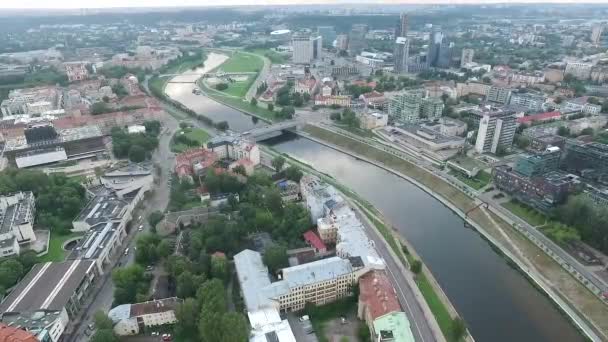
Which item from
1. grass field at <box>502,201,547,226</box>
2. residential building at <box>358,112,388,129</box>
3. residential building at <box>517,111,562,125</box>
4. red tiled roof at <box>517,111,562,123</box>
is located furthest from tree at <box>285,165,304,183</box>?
red tiled roof at <box>517,111,562,123</box>

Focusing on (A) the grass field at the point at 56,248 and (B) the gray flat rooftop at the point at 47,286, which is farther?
(A) the grass field at the point at 56,248

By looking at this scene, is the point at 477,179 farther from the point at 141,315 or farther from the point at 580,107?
the point at 141,315

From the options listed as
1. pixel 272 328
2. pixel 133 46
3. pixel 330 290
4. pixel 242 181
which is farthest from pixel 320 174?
pixel 133 46

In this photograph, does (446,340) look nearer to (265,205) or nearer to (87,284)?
(265,205)

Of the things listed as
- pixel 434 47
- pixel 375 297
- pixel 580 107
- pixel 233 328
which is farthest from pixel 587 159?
pixel 434 47

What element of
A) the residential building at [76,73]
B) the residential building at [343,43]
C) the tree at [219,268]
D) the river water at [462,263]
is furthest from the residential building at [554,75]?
the residential building at [76,73]

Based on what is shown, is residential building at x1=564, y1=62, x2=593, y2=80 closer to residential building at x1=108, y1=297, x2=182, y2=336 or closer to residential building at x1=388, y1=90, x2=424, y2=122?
residential building at x1=388, y1=90, x2=424, y2=122

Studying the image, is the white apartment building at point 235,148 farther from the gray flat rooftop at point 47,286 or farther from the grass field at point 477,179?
the grass field at point 477,179
